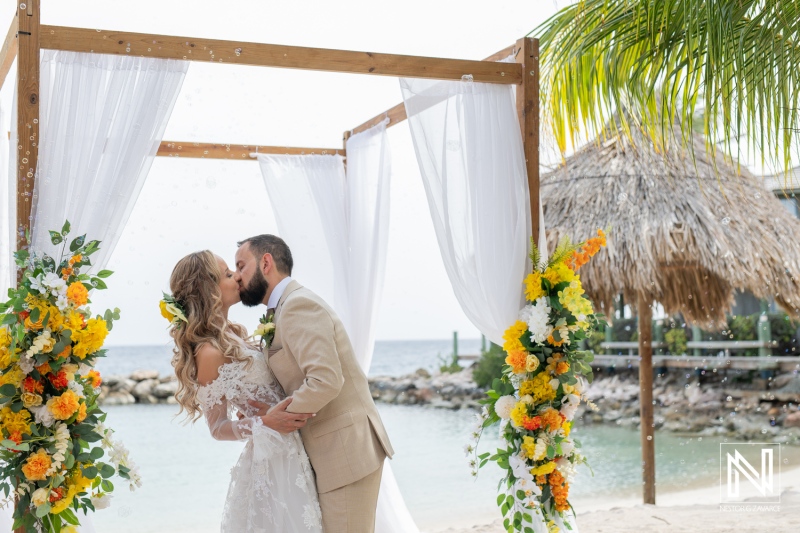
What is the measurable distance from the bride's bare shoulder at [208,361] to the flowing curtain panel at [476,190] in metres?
1.16

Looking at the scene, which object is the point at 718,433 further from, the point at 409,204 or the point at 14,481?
the point at 14,481

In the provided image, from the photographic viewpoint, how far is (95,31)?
3381 mm

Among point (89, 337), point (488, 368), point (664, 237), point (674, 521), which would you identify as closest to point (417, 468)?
point (488, 368)

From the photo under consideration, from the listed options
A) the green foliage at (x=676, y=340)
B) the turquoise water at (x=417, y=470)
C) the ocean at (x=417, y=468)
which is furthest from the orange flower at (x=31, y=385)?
the green foliage at (x=676, y=340)

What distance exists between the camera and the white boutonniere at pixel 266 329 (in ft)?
10.9

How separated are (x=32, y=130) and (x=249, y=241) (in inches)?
35.2

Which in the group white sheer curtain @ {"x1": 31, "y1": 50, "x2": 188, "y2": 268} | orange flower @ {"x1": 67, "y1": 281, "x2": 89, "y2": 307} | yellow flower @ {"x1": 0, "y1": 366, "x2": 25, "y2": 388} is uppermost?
white sheer curtain @ {"x1": 31, "y1": 50, "x2": 188, "y2": 268}

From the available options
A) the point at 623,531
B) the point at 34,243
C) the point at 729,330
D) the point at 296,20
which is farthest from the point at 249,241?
the point at 296,20

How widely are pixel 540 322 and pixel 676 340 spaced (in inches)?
633

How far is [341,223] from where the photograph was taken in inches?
205

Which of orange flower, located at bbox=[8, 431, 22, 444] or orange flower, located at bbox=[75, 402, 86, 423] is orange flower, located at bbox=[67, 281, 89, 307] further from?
orange flower, located at bbox=[8, 431, 22, 444]

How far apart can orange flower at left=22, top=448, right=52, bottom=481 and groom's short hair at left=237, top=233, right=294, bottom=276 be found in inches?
41.7

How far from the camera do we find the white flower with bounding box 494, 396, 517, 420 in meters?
3.81

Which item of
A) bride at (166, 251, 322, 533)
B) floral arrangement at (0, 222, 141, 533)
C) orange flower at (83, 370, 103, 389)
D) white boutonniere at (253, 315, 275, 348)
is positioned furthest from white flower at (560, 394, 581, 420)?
orange flower at (83, 370, 103, 389)
